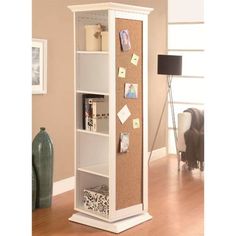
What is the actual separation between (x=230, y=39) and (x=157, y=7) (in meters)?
7.06

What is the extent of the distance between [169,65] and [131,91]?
2816 mm

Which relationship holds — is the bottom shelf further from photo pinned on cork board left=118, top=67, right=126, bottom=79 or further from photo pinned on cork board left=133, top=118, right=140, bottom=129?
photo pinned on cork board left=118, top=67, right=126, bottom=79

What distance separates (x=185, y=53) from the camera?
808 cm

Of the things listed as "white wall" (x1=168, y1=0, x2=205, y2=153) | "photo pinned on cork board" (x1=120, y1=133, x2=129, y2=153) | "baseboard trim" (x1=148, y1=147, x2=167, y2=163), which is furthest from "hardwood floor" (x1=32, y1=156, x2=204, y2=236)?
"white wall" (x1=168, y1=0, x2=205, y2=153)

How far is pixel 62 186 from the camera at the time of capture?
569 cm

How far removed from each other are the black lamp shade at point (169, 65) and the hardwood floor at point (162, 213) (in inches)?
62.3

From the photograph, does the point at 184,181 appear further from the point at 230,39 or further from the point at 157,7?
the point at 230,39

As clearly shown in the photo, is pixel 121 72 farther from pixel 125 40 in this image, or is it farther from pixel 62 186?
pixel 62 186

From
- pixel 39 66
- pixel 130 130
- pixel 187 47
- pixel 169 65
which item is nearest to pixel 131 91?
pixel 130 130

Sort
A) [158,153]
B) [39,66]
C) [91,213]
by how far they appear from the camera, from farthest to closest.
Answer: [158,153]
[39,66]
[91,213]

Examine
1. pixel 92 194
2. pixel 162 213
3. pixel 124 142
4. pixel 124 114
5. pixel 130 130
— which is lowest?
pixel 162 213

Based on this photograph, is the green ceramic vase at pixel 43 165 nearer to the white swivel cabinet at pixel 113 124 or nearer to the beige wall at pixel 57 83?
the beige wall at pixel 57 83

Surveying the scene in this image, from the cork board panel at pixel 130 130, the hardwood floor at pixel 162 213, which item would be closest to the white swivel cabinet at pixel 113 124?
the cork board panel at pixel 130 130
